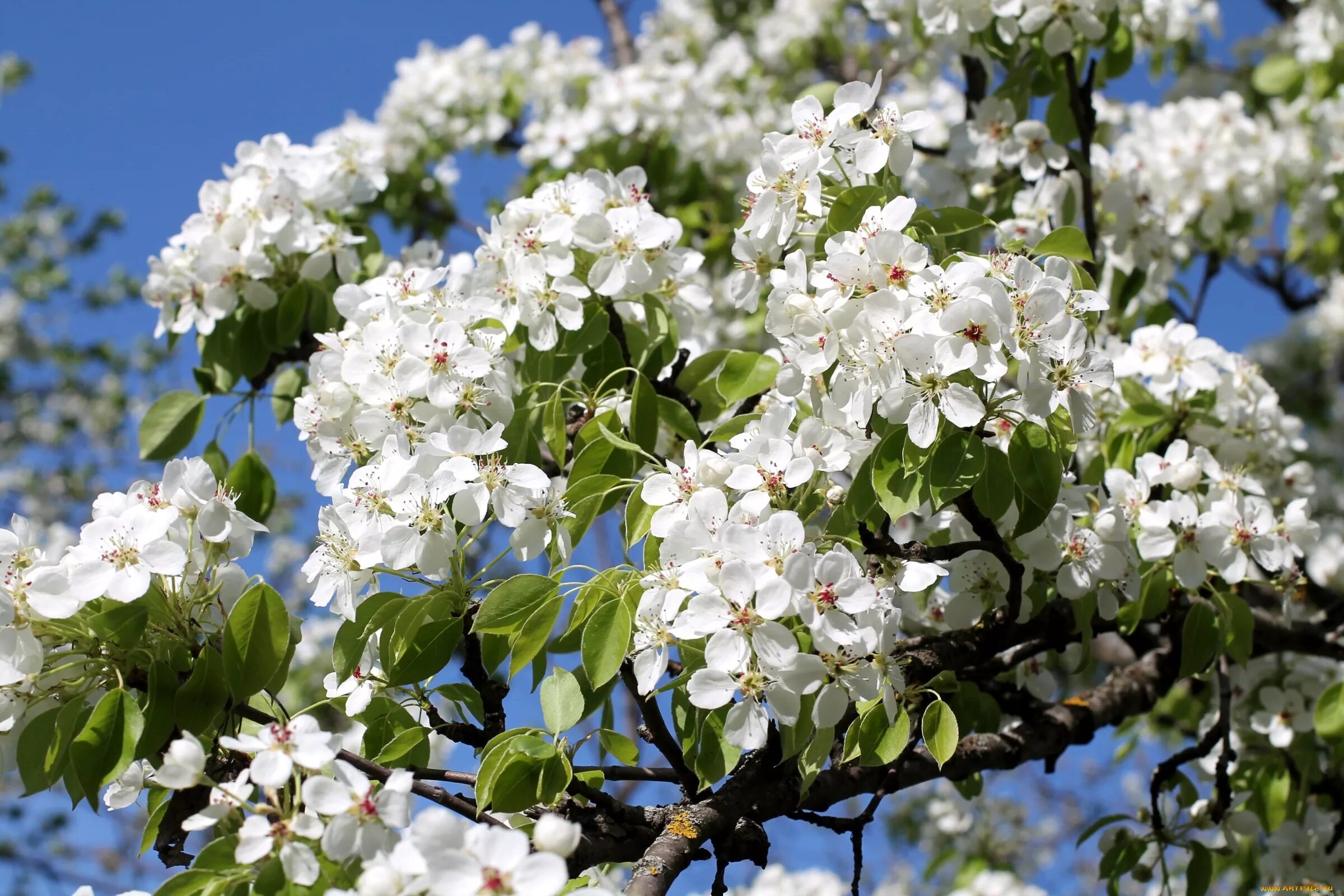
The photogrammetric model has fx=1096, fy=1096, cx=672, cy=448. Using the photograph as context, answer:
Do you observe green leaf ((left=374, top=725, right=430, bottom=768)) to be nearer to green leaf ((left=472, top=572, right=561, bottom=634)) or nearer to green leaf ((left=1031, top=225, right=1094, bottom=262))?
green leaf ((left=472, top=572, right=561, bottom=634))

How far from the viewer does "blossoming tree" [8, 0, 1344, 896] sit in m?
1.74

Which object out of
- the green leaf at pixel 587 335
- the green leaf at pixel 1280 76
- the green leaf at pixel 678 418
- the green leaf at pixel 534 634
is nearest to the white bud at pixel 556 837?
the green leaf at pixel 534 634

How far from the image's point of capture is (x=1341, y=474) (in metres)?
8.58

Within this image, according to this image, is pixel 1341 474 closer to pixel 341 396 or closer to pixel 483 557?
pixel 483 557

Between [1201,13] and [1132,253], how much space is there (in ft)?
7.04

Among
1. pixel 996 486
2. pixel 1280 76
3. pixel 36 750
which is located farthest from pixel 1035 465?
pixel 1280 76

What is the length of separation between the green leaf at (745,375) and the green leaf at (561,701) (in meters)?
0.68

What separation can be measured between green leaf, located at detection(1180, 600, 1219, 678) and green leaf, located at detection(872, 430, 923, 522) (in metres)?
1.00

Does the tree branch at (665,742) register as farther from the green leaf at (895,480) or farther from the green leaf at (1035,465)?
the green leaf at (1035,465)

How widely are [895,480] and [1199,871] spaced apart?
1577 mm

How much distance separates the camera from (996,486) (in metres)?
1.91

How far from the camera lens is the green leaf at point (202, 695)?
183cm

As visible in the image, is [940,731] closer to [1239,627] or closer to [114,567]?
[1239,627]

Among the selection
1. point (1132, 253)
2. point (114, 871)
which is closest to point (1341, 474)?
point (1132, 253)
